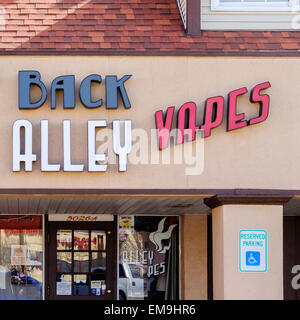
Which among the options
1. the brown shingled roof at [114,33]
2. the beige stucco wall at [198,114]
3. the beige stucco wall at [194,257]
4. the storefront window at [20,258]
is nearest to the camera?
the beige stucco wall at [198,114]

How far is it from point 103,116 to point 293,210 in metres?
4.59

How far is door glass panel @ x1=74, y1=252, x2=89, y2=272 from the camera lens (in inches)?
608

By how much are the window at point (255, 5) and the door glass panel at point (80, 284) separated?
6026 millimetres

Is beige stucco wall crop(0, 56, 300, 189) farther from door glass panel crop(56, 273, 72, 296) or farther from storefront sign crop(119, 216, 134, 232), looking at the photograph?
door glass panel crop(56, 273, 72, 296)

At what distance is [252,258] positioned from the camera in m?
12.2

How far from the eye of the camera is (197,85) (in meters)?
12.5

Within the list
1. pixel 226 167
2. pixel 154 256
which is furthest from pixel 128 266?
pixel 226 167

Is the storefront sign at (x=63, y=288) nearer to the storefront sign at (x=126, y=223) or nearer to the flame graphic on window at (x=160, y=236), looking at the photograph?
the storefront sign at (x=126, y=223)

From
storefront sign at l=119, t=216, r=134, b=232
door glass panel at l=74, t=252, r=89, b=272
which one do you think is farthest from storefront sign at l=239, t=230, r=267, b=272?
door glass panel at l=74, t=252, r=89, b=272

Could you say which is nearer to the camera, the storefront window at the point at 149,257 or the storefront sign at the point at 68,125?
the storefront sign at the point at 68,125

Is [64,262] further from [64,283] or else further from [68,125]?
[68,125]

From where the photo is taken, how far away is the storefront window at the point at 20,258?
15.4 metres

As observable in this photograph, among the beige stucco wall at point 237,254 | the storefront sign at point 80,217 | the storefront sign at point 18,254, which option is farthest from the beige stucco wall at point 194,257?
the storefront sign at point 18,254

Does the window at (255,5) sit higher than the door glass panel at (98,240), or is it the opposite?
the window at (255,5)
